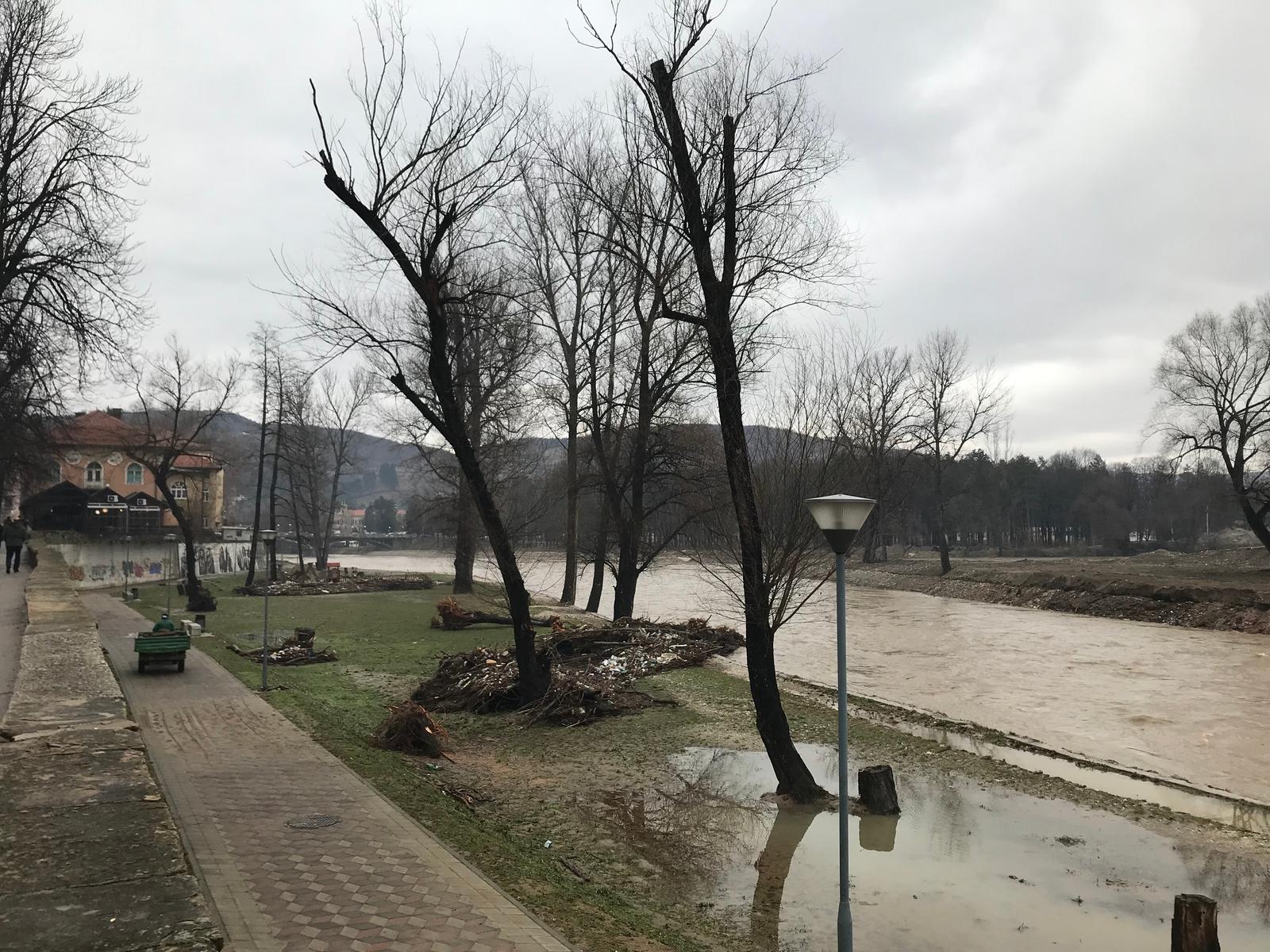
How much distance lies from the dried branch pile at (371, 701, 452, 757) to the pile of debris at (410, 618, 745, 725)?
234 cm

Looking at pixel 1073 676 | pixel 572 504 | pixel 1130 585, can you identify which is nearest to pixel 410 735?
pixel 1073 676

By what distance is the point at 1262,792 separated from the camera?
10688 millimetres

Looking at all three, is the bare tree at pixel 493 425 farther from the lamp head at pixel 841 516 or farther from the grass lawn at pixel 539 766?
the lamp head at pixel 841 516

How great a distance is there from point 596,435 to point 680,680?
9.38 meters

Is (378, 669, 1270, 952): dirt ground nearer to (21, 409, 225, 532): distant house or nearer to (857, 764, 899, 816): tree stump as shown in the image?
(857, 764, 899, 816): tree stump

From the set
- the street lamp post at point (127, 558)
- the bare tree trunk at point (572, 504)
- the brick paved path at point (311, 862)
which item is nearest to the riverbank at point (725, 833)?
the brick paved path at point (311, 862)

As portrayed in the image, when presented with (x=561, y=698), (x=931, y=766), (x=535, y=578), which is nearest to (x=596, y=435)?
(x=561, y=698)

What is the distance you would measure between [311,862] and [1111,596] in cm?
3499

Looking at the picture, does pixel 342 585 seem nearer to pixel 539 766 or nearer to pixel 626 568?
pixel 626 568

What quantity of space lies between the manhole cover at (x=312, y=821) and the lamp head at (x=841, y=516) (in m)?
4.66

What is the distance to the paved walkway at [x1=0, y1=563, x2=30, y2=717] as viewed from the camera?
1181 centimetres

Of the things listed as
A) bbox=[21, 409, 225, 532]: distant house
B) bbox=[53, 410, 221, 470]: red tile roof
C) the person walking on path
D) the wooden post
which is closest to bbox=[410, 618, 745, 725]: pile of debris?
the wooden post

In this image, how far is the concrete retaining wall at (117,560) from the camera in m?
40.4

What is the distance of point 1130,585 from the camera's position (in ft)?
114
